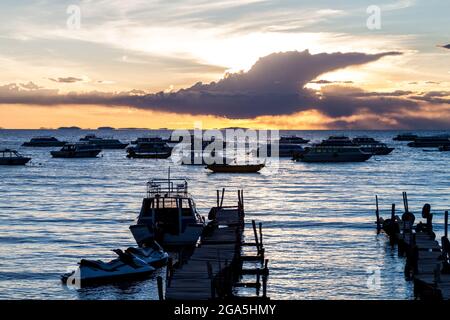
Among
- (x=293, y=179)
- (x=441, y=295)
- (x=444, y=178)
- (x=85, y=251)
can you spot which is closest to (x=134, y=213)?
(x=85, y=251)

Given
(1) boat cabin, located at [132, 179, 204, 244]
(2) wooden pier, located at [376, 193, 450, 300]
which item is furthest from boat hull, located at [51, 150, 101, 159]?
(2) wooden pier, located at [376, 193, 450, 300]

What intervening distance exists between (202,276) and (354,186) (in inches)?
2978

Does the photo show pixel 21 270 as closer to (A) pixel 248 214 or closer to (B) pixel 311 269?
(B) pixel 311 269

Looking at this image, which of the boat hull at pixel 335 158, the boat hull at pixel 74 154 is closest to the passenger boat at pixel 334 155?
the boat hull at pixel 335 158

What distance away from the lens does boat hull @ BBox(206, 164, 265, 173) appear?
431ft

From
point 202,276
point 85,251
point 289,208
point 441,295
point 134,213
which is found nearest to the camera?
point 441,295

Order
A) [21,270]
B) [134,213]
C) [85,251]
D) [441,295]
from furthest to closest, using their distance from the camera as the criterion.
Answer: [134,213] < [85,251] < [21,270] < [441,295]

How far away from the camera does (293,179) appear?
120375 millimetres

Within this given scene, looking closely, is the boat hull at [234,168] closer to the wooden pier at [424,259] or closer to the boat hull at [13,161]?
the boat hull at [13,161]

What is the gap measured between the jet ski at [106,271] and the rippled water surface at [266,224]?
692 mm

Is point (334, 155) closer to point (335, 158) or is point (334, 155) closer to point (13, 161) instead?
point (335, 158)

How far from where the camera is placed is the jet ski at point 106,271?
1359 inches

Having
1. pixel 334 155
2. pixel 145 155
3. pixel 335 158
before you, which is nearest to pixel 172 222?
pixel 334 155

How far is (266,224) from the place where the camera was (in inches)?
2368
